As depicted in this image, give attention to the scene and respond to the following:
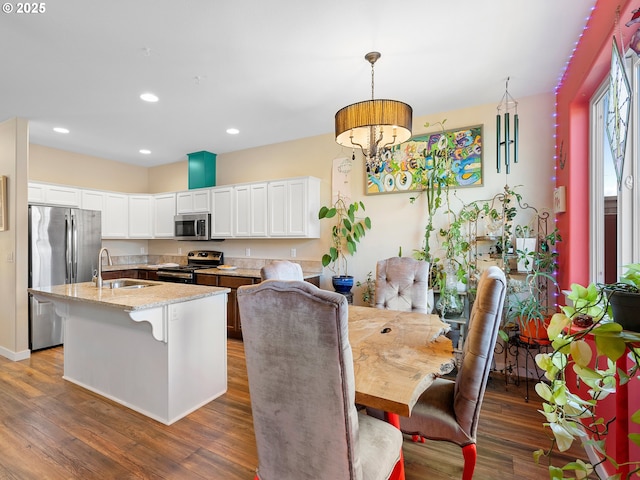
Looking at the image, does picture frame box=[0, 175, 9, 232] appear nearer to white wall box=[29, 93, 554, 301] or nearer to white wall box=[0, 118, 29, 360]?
white wall box=[0, 118, 29, 360]

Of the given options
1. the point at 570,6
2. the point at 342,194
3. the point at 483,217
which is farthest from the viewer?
the point at 342,194

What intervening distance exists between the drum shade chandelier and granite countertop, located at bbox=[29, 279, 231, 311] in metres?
1.64

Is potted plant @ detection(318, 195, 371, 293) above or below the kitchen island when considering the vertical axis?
above

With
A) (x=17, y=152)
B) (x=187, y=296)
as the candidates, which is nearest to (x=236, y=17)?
(x=187, y=296)

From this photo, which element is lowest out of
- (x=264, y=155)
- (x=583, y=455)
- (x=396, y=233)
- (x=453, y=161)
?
(x=583, y=455)

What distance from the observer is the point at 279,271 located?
239 centimetres

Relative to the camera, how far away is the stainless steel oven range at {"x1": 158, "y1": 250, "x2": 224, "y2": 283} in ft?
15.0

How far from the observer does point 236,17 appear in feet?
6.63

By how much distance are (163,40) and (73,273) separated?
3.39 meters

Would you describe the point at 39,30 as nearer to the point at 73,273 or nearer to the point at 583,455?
the point at 73,273

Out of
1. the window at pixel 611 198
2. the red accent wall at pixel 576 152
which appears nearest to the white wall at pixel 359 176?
the red accent wall at pixel 576 152

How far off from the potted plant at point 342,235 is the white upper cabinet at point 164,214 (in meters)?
2.80

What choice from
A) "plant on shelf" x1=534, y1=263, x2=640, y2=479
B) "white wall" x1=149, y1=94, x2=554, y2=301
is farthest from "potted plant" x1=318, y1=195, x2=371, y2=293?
"plant on shelf" x1=534, y1=263, x2=640, y2=479

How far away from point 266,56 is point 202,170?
10.0 ft
